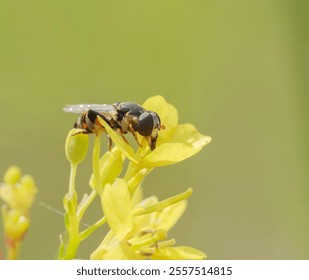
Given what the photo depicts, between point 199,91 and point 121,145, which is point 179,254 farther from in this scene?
point 199,91

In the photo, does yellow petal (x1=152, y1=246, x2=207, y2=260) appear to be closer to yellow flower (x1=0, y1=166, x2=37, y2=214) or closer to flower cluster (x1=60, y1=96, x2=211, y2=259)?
flower cluster (x1=60, y1=96, x2=211, y2=259)

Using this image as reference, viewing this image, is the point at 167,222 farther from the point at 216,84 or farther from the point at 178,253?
the point at 216,84

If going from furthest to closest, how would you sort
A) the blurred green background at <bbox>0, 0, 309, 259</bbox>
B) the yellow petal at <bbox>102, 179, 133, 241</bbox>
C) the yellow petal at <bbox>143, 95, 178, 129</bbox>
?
the blurred green background at <bbox>0, 0, 309, 259</bbox>
the yellow petal at <bbox>143, 95, 178, 129</bbox>
the yellow petal at <bbox>102, 179, 133, 241</bbox>

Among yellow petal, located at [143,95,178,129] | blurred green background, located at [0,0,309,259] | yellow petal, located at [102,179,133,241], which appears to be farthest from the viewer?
blurred green background, located at [0,0,309,259]

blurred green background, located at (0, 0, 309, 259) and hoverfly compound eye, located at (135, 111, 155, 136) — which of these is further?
blurred green background, located at (0, 0, 309, 259)

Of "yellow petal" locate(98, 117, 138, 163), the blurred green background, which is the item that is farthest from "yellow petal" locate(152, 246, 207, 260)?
the blurred green background

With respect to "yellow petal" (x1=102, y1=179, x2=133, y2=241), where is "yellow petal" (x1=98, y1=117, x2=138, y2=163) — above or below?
above

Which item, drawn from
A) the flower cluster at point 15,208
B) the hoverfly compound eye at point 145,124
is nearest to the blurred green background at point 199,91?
the flower cluster at point 15,208

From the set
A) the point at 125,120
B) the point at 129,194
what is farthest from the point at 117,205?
the point at 125,120
